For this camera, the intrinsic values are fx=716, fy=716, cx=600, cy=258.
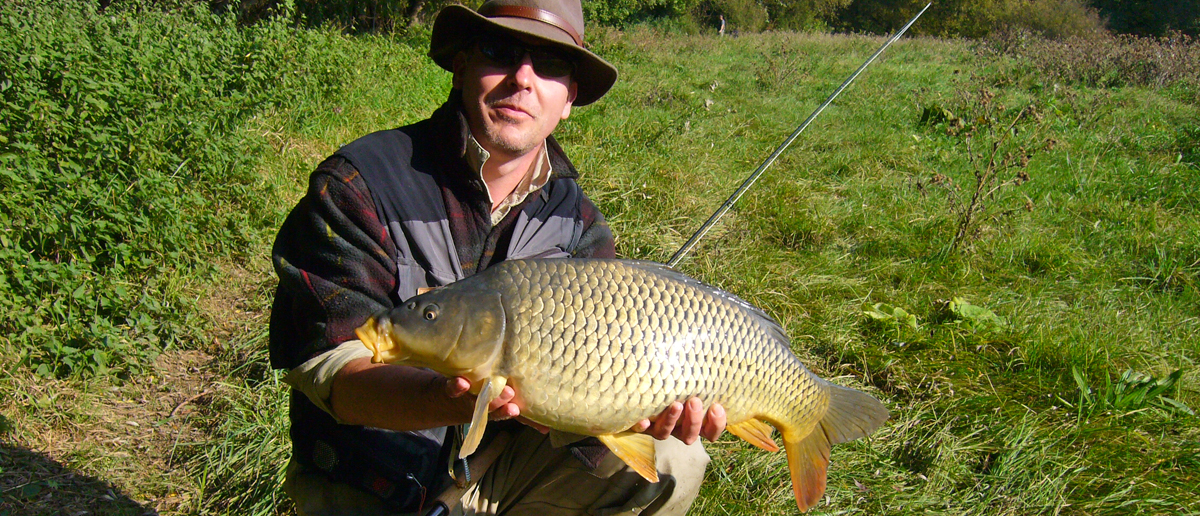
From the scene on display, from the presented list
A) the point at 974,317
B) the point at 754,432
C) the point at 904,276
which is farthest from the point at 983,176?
the point at 754,432

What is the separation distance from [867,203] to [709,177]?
2.84 ft

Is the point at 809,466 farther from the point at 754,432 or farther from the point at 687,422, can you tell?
the point at 687,422

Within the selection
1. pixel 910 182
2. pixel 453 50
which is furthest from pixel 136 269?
pixel 910 182

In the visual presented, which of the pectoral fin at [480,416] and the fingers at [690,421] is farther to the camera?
the fingers at [690,421]

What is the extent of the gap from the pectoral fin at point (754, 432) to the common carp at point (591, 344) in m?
0.03

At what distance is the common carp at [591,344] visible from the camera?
109 centimetres

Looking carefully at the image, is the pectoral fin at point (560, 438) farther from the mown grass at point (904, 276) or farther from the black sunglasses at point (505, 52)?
the black sunglasses at point (505, 52)

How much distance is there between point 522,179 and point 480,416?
0.76m

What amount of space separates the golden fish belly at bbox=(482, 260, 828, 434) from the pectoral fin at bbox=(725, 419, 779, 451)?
0.18 feet

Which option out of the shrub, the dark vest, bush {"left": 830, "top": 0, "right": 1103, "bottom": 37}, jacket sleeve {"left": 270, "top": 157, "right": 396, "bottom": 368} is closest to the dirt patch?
the dark vest

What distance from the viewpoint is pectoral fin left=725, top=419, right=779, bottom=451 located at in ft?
4.35

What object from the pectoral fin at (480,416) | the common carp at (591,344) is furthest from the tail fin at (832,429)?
the pectoral fin at (480,416)

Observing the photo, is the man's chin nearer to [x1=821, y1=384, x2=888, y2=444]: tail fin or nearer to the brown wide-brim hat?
the brown wide-brim hat

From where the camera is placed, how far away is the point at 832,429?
1452 mm
